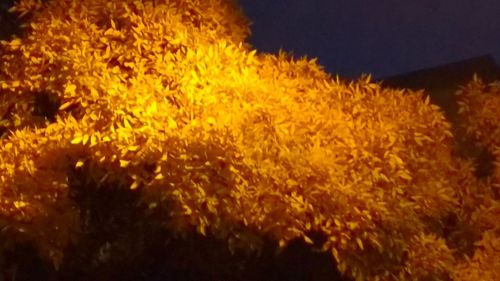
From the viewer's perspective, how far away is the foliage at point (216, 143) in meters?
3.82

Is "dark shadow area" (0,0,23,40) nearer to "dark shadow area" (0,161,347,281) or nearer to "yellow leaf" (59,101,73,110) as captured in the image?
"yellow leaf" (59,101,73,110)

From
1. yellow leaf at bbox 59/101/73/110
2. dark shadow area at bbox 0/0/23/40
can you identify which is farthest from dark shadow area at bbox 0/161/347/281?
dark shadow area at bbox 0/0/23/40

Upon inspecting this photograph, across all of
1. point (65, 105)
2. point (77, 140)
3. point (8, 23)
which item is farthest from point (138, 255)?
point (8, 23)

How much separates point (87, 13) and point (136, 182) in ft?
3.51

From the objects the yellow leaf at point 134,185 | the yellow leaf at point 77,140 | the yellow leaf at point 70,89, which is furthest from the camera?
the yellow leaf at point 70,89

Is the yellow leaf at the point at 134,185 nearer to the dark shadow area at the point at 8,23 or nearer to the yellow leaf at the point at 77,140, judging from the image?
the yellow leaf at the point at 77,140

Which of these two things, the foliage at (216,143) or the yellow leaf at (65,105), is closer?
the foliage at (216,143)

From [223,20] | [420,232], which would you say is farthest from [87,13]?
[420,232]

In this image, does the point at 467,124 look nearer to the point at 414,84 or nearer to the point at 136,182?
the point at 414,84

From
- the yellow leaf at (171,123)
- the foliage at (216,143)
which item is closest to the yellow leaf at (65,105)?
the foliage at (216,143)

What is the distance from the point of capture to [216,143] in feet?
12.5

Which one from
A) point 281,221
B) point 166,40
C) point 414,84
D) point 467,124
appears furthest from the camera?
point 414,84

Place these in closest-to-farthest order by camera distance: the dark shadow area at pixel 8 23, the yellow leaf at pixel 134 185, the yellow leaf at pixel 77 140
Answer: the yellow leaf at pixel 134 185
the yellow leaf at pixel 77 140
the dark shadow area at pixel 8 23

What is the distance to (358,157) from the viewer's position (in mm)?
4199
